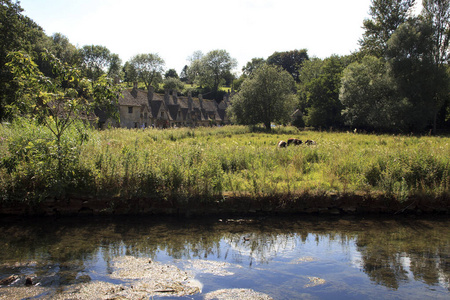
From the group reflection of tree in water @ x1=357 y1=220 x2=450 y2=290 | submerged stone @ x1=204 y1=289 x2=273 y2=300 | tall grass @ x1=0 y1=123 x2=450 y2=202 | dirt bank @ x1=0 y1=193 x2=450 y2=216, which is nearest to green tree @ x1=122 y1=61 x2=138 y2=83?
tall grass @ x1=0 y1=123 x2=450 y2=202

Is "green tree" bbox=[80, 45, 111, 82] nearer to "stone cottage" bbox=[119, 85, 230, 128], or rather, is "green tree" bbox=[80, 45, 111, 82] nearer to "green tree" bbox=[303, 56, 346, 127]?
"stone cottage" bbox=[119, 85, 230, 128]

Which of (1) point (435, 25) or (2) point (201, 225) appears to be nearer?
(2) point (201, 225)

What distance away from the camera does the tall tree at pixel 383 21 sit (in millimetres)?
45312

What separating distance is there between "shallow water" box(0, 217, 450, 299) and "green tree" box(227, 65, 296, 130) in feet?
106

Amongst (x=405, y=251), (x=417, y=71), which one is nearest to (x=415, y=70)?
(x=417, y=71)

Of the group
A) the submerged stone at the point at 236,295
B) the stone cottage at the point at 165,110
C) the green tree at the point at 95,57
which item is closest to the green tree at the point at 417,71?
the stone cottage at the point at 165,110

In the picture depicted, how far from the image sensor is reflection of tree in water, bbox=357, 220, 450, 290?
23.5ft

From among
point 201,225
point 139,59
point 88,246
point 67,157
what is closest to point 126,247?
point 88,246

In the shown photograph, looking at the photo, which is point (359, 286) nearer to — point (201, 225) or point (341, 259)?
point (341, 259)

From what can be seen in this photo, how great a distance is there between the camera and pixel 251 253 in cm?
854

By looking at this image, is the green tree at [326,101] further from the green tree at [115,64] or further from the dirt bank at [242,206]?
the green tree at [115,64]

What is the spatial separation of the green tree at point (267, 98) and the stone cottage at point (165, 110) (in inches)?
555

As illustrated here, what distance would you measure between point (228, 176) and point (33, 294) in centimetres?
833

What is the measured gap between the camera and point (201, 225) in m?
10.9
